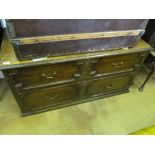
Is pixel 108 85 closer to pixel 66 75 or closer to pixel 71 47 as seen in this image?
pixel 66 75

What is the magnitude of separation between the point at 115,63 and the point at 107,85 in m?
0.34

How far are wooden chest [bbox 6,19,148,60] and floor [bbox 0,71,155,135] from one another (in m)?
0.73

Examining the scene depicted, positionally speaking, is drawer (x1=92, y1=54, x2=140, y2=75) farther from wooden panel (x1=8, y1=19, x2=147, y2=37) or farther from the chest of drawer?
wooden panel (x1=8, y1=19, x2=147, y2=37)

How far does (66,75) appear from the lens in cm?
128

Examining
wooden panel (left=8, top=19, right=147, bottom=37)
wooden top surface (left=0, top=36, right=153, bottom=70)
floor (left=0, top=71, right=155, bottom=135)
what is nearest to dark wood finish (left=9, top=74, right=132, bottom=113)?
floor (left=0, top=71, right=155, bottom=135)

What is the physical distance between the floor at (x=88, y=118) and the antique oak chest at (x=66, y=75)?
0.09 m

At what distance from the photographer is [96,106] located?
5.49ft

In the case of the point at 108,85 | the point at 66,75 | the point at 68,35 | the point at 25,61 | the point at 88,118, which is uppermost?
the point at 68,35

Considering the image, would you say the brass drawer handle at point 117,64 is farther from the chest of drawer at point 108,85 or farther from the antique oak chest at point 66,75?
the chest of drawer at point 108,85

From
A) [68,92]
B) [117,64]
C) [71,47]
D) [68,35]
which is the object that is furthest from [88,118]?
[68,35]
